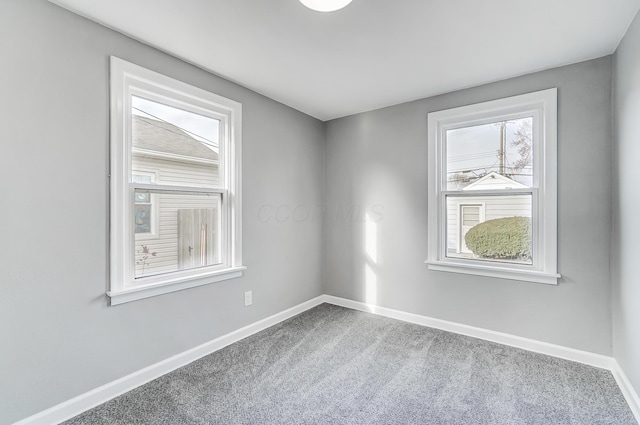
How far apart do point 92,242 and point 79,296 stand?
325mm

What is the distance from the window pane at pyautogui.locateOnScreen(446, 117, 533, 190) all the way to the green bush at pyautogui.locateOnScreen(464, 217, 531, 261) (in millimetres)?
332

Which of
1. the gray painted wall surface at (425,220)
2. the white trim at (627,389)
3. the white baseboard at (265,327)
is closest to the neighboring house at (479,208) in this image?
the gray painted wall surface at (425,220)

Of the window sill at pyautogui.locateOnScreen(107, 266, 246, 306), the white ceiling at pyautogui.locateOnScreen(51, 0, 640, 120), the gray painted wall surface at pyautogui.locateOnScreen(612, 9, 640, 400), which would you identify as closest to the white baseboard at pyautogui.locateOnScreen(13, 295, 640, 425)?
the gray painted wall surface at pyautogui.locateOnScreen(612, 9, 640, 400)

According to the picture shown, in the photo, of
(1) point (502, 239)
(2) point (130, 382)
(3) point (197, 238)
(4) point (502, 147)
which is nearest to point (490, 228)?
(1) point (502, 239)

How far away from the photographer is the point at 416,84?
8.98 ft

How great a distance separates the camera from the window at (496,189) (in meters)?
2.46

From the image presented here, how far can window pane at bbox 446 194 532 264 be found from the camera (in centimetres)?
263

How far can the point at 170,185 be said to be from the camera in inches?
89.8

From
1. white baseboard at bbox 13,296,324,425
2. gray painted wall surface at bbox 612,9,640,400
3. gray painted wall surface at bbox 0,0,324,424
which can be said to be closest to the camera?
gray painted wall surface at bbox 0,0,324,424

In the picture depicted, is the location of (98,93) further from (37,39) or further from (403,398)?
(403,398)

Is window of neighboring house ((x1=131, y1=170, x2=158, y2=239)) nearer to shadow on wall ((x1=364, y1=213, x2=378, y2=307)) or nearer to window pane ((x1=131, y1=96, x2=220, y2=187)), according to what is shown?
window pane ((x1=131, y1=96, x2=220, y2=187))

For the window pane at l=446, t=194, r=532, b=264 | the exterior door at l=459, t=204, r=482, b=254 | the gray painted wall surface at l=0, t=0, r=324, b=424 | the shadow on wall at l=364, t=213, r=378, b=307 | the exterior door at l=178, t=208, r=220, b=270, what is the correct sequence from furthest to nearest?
the shadow on wall at l=364, t=213, r=378, b=307, the exterior door at l=459, t=204, r=482, b=254, the window pane at l=446, t=194, r=532, b=264, the exterior door at l=178, t=208, r=220, b=270, the gray painted wall surface at l=0, t=0, r=324, b=424

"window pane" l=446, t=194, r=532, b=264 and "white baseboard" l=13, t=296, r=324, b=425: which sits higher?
"window pane" l=446, t=194, r=532, b=264

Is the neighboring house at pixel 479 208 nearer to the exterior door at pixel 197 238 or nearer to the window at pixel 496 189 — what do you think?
the window at pixel 496 189
